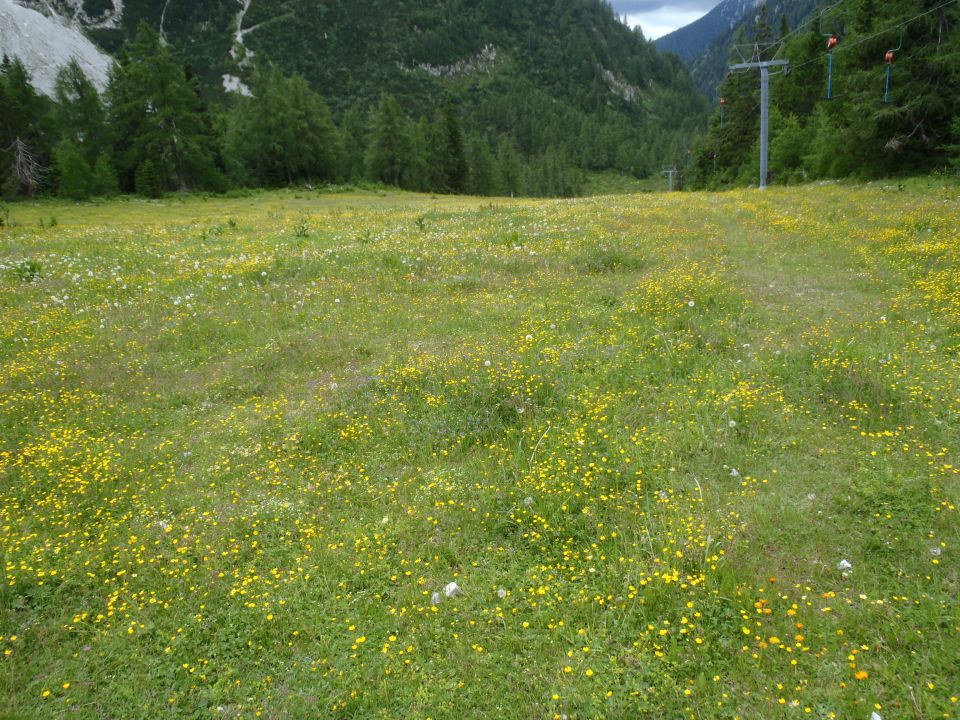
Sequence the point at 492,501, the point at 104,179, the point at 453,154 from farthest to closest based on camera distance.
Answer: the point at 453,154 → the point at 104,179 → the point at 492,501

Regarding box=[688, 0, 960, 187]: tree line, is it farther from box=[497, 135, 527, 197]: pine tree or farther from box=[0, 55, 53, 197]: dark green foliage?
box=[497, 135, 527, 197]: pine tree

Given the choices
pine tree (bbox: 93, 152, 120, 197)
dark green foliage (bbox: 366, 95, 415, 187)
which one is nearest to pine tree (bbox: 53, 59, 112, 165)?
pine tree (bbox: 93, 152, 120, 197)

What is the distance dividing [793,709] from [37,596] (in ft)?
22.1

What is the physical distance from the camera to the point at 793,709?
387cm

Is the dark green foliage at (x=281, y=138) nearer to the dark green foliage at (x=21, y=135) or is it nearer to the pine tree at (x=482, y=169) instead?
the dark green foliage at (x=21, y=135)

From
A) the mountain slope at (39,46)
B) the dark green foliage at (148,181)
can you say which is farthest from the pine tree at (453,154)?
the mountain slope at (39,46)

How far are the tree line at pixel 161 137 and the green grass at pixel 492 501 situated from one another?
49289 millimetres

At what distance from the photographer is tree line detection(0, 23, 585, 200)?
51.3 metres

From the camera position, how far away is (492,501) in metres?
6.32

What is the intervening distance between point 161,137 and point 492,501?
6349 centimetres

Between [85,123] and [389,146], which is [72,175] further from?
[389,146]

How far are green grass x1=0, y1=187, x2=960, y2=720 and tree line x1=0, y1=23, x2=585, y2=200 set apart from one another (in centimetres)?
4929

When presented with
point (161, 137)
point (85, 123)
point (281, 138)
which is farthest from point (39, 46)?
point (161, 137)

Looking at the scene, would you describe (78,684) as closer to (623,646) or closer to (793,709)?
(623,646)
